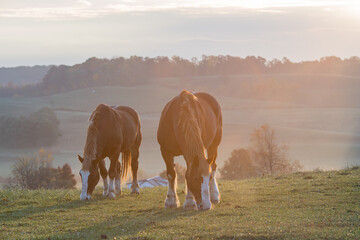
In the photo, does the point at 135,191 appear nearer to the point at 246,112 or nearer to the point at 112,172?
the point at 112,172

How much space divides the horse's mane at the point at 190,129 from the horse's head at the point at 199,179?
18 cm

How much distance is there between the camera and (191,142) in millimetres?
9273

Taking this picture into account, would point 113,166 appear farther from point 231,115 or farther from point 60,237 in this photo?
point 231,115

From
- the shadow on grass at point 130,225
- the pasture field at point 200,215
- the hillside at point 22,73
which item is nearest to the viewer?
the pasture field at point 200,215

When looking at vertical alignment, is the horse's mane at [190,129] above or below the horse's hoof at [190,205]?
above

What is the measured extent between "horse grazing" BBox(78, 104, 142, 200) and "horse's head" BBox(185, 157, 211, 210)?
337 cm

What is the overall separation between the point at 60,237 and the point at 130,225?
1.34 m

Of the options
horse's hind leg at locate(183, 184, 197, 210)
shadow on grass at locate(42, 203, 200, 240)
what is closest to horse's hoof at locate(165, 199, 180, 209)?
shadow on grass at locate(42, 203, 200, 240)

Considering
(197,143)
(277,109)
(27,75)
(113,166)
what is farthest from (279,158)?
(27,75)

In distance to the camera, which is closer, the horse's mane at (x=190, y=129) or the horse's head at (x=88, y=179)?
the horse's mane at (x=190, y=129)

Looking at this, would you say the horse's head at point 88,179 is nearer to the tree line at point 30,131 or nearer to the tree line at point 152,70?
the tree line at point 30,131

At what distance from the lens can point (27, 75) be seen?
176125mm

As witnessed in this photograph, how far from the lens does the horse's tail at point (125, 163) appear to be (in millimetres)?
14477

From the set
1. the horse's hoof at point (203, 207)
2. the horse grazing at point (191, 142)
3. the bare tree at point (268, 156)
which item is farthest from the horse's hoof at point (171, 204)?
the bare tree at point (268, 156)
